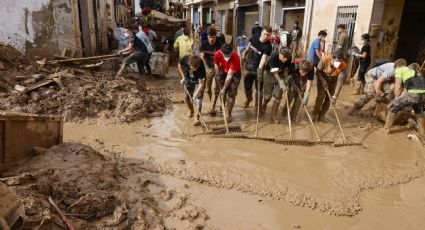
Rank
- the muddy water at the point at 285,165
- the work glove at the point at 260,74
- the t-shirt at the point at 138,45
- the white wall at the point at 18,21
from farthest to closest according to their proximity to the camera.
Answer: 1. the t-shirt at the point at 138,45
2. the white wall at the point at 18,21
3. the work glove at the point at 260,74
4. the muddy water at the point at 285,165

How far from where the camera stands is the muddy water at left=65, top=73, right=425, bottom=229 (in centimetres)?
386

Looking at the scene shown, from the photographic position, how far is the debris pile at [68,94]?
632 centimetres

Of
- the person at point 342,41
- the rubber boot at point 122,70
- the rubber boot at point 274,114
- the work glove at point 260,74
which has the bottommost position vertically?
the rubber boot at point 274,114

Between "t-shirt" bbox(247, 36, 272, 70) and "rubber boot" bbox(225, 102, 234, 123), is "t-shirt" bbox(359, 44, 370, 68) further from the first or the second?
"rubber boot" bbox(225, 102, 234, 123)

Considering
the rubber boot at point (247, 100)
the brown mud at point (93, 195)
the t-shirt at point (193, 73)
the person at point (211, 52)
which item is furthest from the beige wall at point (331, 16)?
the brown mud at point (93, 195)

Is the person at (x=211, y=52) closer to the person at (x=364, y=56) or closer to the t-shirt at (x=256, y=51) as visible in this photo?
the t-shirt at (x=256, y=51)

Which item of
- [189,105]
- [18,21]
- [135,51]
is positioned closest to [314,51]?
[189,105]

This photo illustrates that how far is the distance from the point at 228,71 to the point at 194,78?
68 cm

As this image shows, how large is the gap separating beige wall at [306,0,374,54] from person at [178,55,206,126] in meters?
5.53

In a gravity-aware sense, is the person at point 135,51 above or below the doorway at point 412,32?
below

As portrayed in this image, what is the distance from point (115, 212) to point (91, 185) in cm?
47

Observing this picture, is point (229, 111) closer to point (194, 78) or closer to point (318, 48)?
point (194, 78)

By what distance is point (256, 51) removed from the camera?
6.59 meters

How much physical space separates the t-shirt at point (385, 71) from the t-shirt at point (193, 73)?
3.52 metres
